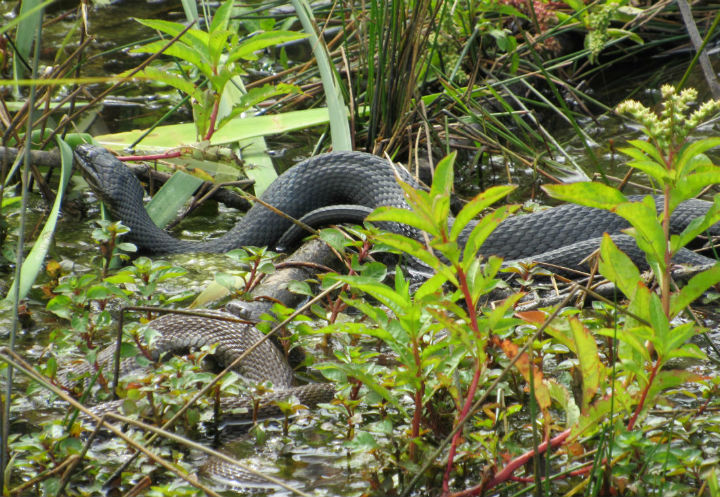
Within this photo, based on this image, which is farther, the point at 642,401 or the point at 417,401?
the point at 417,401

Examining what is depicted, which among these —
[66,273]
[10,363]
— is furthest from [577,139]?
[10,363]

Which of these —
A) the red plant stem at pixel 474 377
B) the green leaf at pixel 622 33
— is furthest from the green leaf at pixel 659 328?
the green leaf at pixel 622 33

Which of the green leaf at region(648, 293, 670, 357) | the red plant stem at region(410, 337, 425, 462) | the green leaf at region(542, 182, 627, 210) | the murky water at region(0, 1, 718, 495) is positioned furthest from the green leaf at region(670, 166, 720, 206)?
the murky water at region(0, 1, 718, 495)

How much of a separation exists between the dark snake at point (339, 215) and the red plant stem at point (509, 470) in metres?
1.47

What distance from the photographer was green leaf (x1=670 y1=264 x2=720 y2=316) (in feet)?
5.64

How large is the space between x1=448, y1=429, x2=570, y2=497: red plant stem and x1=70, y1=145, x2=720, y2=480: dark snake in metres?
1.47

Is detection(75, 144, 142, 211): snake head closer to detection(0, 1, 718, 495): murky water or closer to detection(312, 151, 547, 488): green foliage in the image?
detection(0, 1, 718, 495): murky water

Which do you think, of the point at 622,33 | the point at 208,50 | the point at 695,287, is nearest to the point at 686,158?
the point at 695,287

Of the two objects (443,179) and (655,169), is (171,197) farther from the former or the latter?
(655,169)

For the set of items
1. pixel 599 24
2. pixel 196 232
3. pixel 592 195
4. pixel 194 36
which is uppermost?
pixel 194 36

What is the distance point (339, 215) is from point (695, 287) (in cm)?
234

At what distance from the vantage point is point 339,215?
12.9 feet

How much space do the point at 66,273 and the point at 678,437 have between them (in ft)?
7.83

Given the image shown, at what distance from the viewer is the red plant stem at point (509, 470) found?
1779mm
